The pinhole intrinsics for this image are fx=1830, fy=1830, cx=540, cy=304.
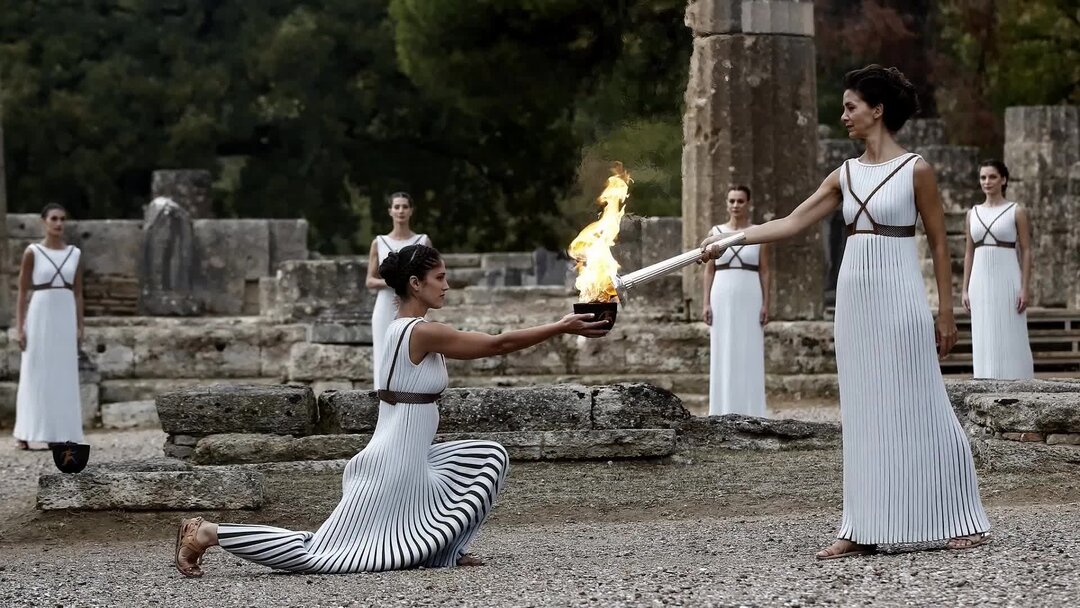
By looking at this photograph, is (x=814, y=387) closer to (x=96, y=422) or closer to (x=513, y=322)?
(x=513, y=322)

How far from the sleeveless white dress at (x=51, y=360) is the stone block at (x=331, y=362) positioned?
2.14 m

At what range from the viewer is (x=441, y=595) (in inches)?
238

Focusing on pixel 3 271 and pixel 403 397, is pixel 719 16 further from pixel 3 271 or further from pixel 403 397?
pixel 403 397

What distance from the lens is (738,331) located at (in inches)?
477

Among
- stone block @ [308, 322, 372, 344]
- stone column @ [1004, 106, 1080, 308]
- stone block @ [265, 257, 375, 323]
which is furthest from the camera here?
stone column @ [1004, 106, 1080, 308]

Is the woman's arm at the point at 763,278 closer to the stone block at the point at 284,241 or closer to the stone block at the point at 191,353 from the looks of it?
the stone block at the point at 191,353

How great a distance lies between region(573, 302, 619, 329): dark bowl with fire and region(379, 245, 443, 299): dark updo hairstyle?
0.62 m

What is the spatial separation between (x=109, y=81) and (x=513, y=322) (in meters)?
19.8

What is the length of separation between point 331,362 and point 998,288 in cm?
548

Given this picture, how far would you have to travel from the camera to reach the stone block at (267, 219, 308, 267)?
891 inches

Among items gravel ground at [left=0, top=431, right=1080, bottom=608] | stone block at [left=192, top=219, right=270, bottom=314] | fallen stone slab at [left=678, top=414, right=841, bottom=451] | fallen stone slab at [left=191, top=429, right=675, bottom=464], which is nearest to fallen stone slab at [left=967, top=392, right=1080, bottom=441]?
gravel ground at [left=0, top=431, right=1080, bottom=608]

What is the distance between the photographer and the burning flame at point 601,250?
673 centimetres

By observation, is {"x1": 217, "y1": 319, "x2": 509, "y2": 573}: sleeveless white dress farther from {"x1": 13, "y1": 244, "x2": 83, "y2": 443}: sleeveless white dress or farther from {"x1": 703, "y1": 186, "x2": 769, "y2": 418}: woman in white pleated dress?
{"x1": 13, "y1": 244, "x2": 83, "y2": 443}: sleeveless white dress

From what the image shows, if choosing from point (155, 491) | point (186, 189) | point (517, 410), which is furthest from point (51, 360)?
point (186, 189)
